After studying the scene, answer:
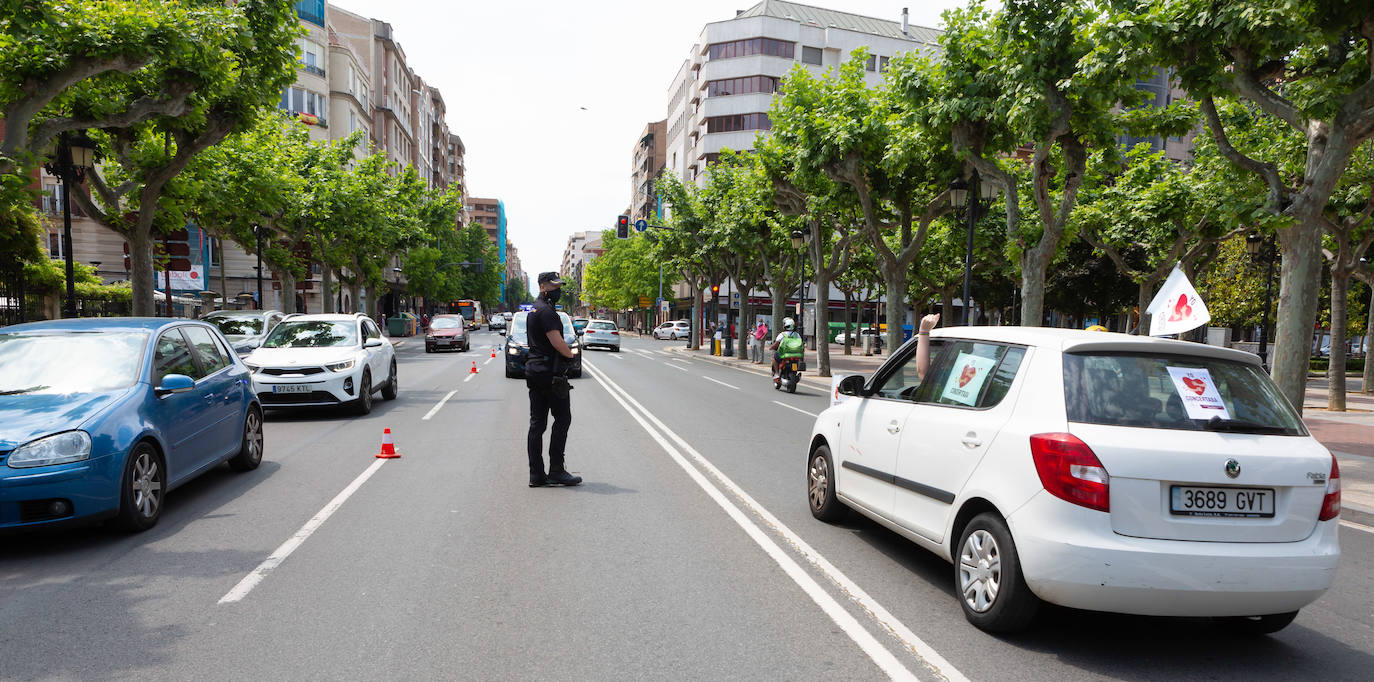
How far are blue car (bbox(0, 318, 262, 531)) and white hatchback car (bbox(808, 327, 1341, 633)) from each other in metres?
5.19

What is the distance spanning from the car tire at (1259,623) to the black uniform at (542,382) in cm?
498

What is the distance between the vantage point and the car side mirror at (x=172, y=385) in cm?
611

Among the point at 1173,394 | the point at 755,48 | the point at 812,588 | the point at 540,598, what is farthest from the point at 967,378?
the point at 755,48

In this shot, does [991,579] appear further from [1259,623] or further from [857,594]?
[1259,623]

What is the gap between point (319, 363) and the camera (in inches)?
488

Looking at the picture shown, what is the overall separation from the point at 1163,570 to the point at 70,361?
7.15 meters

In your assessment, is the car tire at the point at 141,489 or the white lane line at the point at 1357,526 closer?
the car tire at the point at 141,489

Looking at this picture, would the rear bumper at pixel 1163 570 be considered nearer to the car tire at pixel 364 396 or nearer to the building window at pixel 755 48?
the car tire at pixel 364 396

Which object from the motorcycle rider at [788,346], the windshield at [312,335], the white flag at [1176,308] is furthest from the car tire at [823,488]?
the motorcycle rider at [788,346]

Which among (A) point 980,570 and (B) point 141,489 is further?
(B) point 141,489

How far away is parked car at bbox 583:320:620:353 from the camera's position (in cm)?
4059

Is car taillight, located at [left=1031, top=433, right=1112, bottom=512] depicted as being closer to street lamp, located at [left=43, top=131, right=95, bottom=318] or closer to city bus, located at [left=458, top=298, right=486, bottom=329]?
street lamp, located at [left=43, top=131, right=95, bottom=318]

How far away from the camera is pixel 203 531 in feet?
19.2

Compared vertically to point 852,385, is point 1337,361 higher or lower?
lower
